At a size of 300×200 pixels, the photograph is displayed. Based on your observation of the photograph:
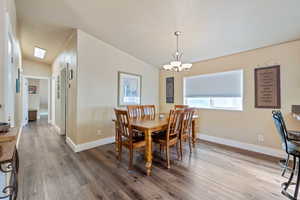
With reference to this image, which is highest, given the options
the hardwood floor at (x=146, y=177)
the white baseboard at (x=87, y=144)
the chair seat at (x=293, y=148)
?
the chair seat at (x=293, y=148)

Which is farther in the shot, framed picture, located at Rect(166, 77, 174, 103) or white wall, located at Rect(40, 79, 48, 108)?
white wall, located at Rect(40, 79, 48, 108)

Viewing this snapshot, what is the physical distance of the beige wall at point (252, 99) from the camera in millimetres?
2594

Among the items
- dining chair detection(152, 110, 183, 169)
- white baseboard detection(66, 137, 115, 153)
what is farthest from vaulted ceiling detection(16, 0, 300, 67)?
white baseboard detection(66, 137, 115, 153)

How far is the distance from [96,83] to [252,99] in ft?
11.9

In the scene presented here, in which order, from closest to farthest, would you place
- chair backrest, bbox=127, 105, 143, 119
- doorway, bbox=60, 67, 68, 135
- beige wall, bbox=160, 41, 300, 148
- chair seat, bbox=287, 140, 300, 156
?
1. chair seat, bbox=287, 140, 300, 156
2. beige wall, bbox=160, 41, 300, 148
3. chair backrest, bbox=127, 105, 143, 119
4. doorway, bbox=60, 67, 68, 135

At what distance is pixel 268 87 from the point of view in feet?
9.29

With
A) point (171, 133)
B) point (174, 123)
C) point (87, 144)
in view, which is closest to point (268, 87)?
point (174, 123)

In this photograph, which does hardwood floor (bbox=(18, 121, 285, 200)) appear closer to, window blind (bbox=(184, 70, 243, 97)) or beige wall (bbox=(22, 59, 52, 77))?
window blind (bbox=(184, 70, 243, 97))

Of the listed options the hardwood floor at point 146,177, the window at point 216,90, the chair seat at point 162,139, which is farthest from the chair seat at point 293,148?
the window at point 216,90

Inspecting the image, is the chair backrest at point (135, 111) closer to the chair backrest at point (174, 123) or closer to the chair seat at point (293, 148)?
the chair backrest at point (174, 123)

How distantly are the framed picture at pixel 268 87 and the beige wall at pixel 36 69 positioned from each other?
25.2 ft

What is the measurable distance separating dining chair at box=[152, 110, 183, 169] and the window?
1.70 metres

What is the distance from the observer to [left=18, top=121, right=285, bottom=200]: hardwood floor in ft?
5.59

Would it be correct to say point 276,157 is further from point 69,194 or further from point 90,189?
point 69,194
